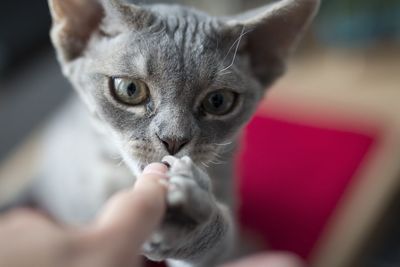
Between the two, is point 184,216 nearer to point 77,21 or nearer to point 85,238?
point 85,238

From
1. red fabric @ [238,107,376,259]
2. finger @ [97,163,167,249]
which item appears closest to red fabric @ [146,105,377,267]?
red fabric @ [238,107,376,259]

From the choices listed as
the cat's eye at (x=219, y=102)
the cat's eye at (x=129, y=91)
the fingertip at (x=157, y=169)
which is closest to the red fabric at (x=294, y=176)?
the cat's eye at (x=219, y=102)

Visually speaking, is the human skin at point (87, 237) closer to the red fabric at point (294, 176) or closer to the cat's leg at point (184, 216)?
the cat's leg at point (184, 216)

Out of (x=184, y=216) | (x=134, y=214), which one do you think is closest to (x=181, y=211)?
(x=184, y=216)

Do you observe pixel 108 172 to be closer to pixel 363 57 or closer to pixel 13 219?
pixel 13 219

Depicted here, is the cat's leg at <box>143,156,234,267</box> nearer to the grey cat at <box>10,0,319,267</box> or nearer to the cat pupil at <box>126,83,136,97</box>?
the grey cat at <box>10,0,319,267</box>

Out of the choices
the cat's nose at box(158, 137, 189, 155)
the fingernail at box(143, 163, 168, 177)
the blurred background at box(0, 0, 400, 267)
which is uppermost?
the blurred background at box(0, 0, 400, 267)
